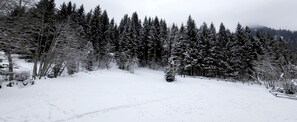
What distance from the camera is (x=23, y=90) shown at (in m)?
10.9

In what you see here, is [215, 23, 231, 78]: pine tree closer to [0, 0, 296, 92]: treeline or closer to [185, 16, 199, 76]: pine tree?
[0, 0, 296, 92]: treeline

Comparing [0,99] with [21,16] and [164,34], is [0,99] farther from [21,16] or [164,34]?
[164,34]

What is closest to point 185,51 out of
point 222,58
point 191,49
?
point 191,49

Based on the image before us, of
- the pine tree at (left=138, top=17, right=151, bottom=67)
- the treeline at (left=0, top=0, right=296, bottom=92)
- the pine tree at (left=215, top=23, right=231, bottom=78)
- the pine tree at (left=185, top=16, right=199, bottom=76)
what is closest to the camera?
the treeline at (left=0, top=0, right=296, bottom=92)

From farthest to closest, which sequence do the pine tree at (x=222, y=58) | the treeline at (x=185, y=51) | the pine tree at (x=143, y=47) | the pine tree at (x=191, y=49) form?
the pine tree at (x=143, y=47), the pine tree at (x=191, y=49), the pine tree at (x=222, y=58), the treeline at (x=185, y=51)

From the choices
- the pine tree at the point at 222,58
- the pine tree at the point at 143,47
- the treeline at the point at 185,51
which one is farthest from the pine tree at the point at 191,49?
the pine tree at the point at 143,47

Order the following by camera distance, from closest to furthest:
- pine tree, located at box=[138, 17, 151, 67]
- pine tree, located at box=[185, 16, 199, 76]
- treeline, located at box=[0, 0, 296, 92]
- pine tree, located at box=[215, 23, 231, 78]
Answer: treeline, located at box=[0, 0, 296, 92]
pine tree, located at box=[215, 23, 231, 78]
pine tree, located at box=[185, 16, 199, 76]
pine tree, located at box=[138, 17, 151, 67]

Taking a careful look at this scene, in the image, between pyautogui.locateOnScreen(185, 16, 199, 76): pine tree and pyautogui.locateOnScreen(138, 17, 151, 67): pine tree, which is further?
→ pyautogui.locateOnScreen(138, 17, 151, 67): pine tree

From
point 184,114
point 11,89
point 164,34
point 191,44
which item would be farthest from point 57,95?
point 164,34

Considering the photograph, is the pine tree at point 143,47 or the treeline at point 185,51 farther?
the pine tree at point 143,47

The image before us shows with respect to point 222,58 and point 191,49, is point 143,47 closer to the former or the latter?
point 191,49

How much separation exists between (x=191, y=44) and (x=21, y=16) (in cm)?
3190

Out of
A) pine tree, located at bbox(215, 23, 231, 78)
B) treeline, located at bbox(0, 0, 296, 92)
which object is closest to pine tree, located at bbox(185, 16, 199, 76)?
treeline, located at bbox(0, 0, 296, 92)

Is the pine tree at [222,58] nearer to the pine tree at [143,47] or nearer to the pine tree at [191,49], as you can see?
the pine tree at [191,49]
